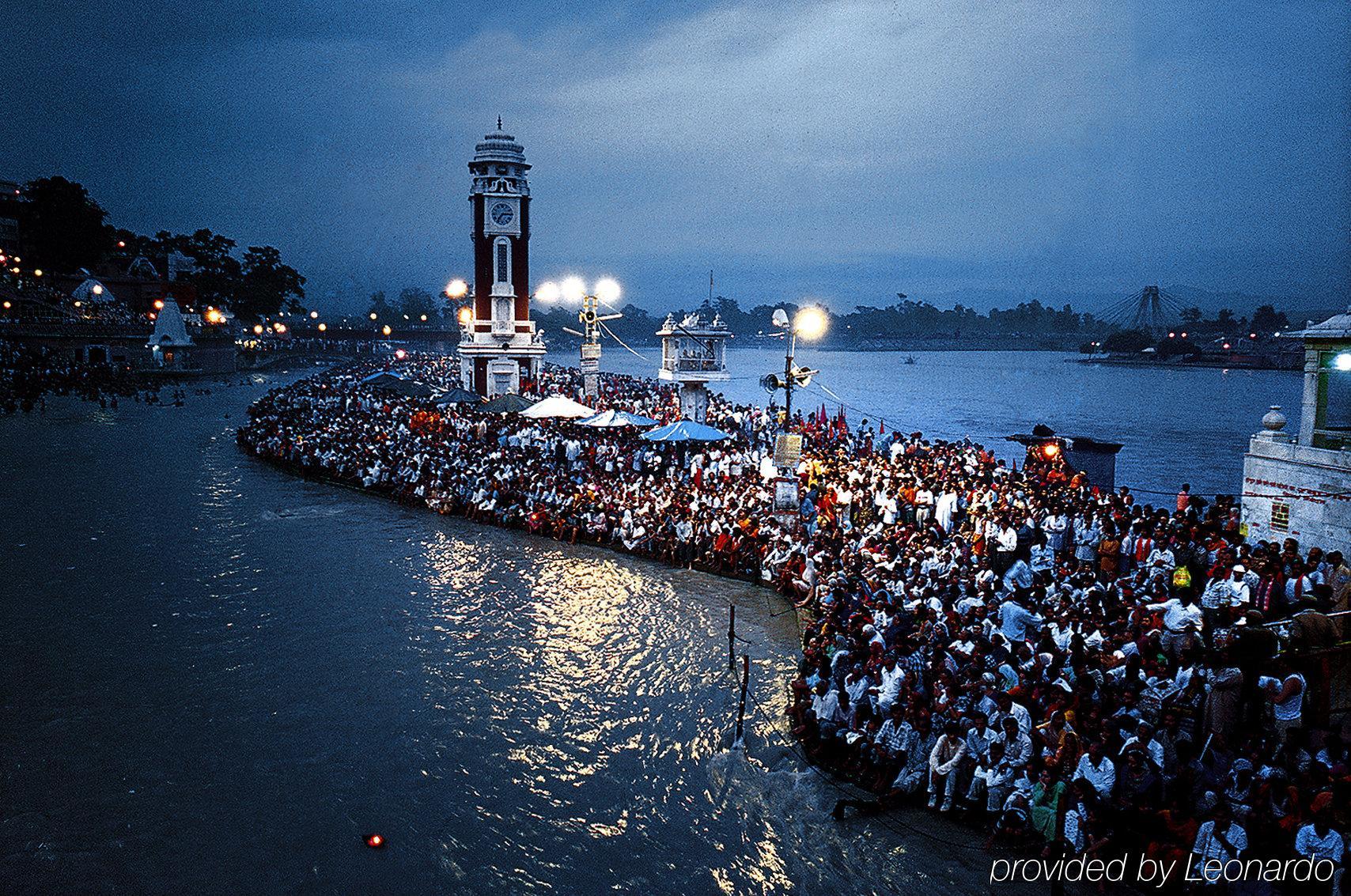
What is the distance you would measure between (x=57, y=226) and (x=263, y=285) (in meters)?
29.1

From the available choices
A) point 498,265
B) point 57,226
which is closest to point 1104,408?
point 498,265

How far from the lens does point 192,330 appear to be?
7381cm

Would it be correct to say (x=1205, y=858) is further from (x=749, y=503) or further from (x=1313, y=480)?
(x=749, y=503)

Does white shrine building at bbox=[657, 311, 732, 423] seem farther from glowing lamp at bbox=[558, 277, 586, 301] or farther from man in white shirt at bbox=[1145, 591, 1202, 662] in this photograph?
man in white shirt at bbox=[1145, 591, 1202, 662]

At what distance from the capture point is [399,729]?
10.4 m

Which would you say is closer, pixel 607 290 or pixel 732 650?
pixel 732 650

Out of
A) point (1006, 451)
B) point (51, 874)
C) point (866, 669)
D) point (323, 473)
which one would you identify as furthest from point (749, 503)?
point (1006, 451)

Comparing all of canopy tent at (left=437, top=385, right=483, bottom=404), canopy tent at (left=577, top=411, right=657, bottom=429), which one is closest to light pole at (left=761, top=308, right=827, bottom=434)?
canopy tent at (left=577, top=411, right=657, bottom=429)

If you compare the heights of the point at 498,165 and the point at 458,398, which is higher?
the point at 498,165

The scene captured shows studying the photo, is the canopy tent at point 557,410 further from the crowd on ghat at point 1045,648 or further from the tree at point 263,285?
the tree at point 263,285

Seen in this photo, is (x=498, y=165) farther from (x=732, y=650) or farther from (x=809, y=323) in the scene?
(x=732, y=650)

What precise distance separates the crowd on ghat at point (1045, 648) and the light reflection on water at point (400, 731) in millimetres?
699

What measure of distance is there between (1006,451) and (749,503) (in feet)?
146

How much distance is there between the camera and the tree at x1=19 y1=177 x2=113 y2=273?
242 feet
